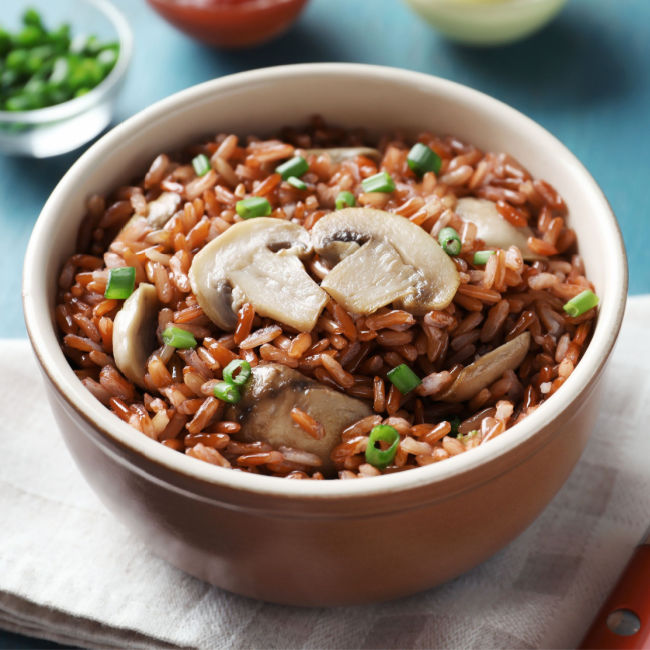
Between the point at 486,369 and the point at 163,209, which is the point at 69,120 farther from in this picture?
the point at 486,369

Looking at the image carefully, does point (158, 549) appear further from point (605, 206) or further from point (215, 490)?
point (605, 206)

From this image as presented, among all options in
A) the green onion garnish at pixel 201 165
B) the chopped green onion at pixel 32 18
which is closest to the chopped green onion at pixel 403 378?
the green onion garnish at pixel 201 165

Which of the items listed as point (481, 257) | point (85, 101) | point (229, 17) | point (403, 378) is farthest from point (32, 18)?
point (403, 378)

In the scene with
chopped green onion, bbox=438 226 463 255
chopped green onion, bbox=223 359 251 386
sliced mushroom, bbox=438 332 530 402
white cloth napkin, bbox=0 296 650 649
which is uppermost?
chopped green onion, bbox=438 226 463 255

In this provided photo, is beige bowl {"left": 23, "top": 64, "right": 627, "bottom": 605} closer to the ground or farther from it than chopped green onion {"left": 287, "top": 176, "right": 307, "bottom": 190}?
closer to the ground

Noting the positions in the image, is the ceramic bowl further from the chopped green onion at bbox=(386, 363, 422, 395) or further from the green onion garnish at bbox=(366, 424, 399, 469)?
the green onion garnish at bbox=(366, 424, 399, 469)

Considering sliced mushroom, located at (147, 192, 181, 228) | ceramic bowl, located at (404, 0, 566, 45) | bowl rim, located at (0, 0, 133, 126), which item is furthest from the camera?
ceramic bowl, located at (404, 0, 566, 45)

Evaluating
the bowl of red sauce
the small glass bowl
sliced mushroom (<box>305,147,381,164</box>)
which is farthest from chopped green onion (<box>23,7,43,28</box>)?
sliced mushroom (<box>305,147,381,164</box>)
